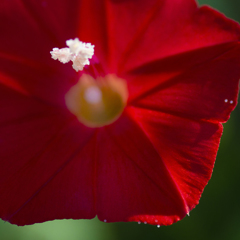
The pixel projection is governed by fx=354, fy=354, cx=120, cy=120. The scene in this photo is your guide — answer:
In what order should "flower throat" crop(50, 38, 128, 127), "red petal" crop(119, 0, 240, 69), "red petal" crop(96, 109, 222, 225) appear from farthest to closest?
"flower throat" crop(50, 38, 128, 127) → "red petal" crop(96, 109, 222, 225) → "red petal" crop(119, 0, 240, 69)

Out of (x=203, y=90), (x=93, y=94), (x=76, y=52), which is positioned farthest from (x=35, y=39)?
(x=203, y=90)

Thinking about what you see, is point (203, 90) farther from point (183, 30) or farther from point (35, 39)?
point (35, 39)

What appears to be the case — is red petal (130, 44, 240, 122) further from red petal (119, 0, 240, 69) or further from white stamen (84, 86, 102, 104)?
white stamen (84, 86, 102, 104)

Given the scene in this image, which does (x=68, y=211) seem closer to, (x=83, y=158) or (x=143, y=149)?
(x=83, y=158)

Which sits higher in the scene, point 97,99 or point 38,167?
point 97,99

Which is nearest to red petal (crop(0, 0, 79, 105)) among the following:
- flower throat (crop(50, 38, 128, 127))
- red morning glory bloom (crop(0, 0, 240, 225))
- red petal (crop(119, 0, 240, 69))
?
red morning glory bloom (crop(0, 0, 240, 225))

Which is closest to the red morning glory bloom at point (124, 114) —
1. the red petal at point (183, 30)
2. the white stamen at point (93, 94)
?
the red petal at point (183, 30)

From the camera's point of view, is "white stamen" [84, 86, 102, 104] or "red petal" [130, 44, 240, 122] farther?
"white stamen" [84, 86, 102, 104]
